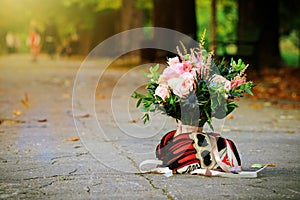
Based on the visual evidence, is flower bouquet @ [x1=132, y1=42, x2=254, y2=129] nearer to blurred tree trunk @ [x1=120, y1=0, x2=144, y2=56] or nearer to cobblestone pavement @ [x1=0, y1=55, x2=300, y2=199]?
cobblestone pavement @ [x1=0, y1=55, x2=300, y2=199]

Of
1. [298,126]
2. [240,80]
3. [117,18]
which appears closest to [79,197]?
[240,80]

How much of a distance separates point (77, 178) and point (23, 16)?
45811 millimetres

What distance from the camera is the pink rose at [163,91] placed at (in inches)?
223

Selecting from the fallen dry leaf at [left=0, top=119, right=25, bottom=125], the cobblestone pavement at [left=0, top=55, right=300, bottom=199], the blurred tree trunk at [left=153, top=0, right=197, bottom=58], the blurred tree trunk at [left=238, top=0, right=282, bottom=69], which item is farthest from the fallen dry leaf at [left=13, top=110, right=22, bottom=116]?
the blurred tree trunk at [left=153, top=0, right=197, bottom=58]

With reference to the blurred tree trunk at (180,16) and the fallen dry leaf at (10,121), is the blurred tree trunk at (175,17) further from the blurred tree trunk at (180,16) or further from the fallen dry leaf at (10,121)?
the fallen dry leaf at (10,121)

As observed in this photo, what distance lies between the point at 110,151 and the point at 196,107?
62.9 inches

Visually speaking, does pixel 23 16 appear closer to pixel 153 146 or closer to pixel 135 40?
pixel 135 40

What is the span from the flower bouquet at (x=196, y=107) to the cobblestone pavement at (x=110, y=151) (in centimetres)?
20

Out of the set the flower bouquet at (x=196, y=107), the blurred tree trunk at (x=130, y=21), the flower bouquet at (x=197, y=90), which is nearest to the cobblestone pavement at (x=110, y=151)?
the flower bouquet at (x=196, y=107)

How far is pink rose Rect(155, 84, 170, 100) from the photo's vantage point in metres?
5.68

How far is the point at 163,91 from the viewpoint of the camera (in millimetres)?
5688

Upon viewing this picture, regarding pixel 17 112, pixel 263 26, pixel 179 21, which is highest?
pixel 179 21

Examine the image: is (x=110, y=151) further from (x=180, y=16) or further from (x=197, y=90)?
(x=180, y=16)

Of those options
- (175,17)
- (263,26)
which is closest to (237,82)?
(263,26)
